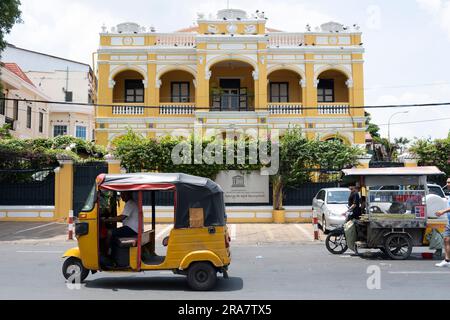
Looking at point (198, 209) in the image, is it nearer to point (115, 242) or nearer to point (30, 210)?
point (115, 242)

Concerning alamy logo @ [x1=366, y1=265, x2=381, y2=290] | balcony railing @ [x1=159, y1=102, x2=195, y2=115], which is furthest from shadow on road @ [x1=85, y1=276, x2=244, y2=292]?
balcony railing @ [x1=159, y1=102, x2=195, y2=115]

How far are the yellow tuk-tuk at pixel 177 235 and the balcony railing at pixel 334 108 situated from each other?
22.5 m

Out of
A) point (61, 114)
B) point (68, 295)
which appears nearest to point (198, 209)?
point (68, 295)

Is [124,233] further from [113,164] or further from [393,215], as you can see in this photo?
[113,164]

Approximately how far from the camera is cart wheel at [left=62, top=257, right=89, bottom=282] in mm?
8094

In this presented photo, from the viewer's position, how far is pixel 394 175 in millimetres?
11156

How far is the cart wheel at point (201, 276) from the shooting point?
25.0ft

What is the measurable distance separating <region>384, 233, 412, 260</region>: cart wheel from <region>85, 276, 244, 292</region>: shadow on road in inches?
169

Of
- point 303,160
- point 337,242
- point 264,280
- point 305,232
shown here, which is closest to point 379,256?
point 337,242

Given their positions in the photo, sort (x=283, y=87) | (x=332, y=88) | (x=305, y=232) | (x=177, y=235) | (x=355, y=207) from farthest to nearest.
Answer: (x=283, y=87), (x=332, y=88), (x=305, y=232), (x=355, y=207), (x=177, y=235)

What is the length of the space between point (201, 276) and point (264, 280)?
1.42 metres

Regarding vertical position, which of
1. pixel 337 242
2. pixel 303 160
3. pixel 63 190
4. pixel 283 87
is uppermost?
pixel 283 87

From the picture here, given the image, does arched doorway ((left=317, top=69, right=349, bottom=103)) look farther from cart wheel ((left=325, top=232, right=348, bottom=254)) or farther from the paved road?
the paved road
